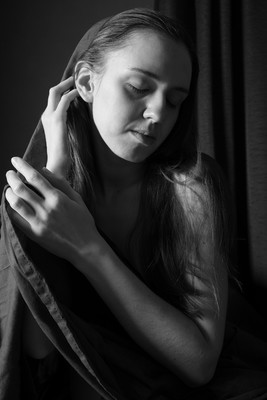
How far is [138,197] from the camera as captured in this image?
1.04 meters

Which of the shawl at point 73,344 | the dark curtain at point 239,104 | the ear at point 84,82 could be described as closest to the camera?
the shawl at point 73,344

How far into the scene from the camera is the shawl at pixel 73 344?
723 mm

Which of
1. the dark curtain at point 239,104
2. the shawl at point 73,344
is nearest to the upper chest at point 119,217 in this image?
the shawl at point 73,344

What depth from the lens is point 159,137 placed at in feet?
2.96

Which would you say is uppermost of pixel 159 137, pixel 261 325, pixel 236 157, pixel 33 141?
pixel 33 141

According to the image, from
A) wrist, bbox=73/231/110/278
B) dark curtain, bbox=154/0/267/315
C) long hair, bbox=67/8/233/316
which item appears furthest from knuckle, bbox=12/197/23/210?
dark curtain, bbox=154/0/267/315

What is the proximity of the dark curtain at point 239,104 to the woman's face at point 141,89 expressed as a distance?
63 centimetres

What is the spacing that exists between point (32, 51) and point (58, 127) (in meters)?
0.84

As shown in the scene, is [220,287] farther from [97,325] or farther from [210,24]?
[210,24]

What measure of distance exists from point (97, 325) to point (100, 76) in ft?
1.53

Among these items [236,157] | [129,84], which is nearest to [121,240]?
[129,84]

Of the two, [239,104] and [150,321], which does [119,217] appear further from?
[239,104]

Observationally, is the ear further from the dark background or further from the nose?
the dark background

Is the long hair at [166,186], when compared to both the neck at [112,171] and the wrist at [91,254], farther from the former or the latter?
the wrist at [91,254]
